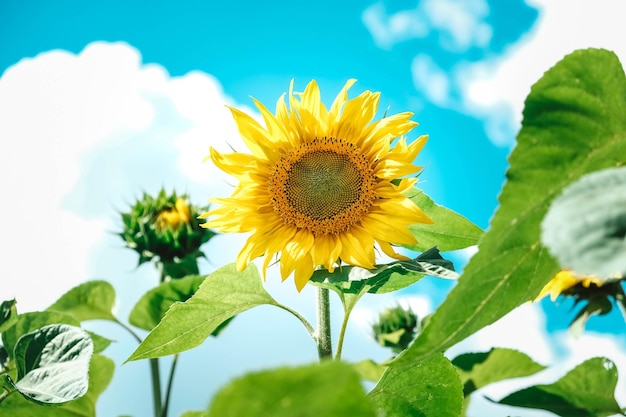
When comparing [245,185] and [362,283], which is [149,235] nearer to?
[245,185]

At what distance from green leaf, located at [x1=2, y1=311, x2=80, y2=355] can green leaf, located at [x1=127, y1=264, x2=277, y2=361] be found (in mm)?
332

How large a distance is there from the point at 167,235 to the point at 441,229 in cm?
156

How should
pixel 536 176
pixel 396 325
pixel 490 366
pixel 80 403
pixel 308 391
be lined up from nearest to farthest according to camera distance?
pixel 308 391 < pixel 536 176 < pixel 80 403 < pixel 490 366 < pixel 396 325

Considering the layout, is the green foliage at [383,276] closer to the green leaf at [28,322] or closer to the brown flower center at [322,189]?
the brown flower center at [322,189]

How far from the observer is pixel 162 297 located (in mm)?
1971

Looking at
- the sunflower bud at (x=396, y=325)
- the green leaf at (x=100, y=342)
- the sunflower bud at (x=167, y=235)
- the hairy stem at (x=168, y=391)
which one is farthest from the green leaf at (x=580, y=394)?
the sunflower bud at (x=396, y=325)

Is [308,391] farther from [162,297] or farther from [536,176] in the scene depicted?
[162,297]

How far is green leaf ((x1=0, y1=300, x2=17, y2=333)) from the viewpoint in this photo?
126 cm

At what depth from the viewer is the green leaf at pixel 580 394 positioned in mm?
1277

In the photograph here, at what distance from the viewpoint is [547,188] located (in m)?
0.57

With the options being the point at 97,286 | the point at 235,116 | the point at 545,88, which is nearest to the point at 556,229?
the point at 545,88

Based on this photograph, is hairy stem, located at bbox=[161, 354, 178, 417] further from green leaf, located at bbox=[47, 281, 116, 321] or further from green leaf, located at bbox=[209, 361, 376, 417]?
green leaf, located at bbox=[209, 361, 376, 417]

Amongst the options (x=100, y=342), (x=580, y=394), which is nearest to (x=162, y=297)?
(x=100, y=342)

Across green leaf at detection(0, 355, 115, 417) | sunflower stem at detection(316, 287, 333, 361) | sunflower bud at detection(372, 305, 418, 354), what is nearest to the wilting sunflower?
sunflower stem at detection(316, 287, 333, 361)
